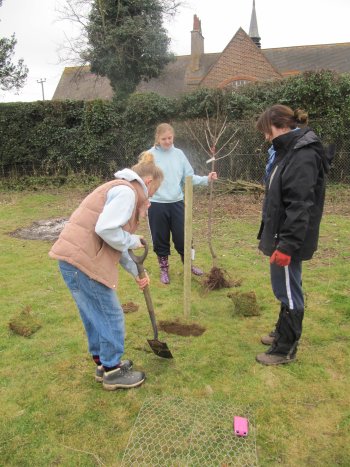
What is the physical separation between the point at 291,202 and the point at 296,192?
0.24 ft

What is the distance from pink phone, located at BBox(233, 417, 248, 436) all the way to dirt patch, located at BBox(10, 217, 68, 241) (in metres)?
5.59

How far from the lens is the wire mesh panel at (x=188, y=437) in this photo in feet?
7.39

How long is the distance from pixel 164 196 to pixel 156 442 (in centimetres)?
286

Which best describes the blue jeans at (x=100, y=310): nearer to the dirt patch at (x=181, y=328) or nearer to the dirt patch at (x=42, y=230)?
the dirt patch at (x=181, y=328)

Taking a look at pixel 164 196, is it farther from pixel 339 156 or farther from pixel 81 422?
pixel 339 156

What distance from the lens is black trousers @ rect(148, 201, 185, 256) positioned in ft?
15.6

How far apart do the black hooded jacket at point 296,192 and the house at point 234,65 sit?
21.7 meters

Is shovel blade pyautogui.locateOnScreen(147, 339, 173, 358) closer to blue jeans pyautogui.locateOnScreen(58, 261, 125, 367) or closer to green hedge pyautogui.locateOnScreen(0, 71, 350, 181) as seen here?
blue jeans pyautogui.locateOnScreen(58, 261, 125, 367)

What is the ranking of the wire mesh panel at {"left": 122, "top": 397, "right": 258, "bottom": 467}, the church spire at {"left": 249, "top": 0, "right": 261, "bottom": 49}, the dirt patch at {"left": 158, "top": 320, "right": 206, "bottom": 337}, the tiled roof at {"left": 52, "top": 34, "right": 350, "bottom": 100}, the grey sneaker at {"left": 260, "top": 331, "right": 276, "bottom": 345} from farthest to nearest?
the church spire at {"left": 249, "top": 0, "right": 261, "bottom": 49}, the tiled roof at {"left": 52, "top": 34, "right": 350, "bottom": 100}, the dirt patch at {"left": 158, "top": 320, "right": 206, "bottom": 337}, the grey sneaker at {"left": 260, "top": 331, "right": 276, "bottom": 345}, the wire mesh panel at {"left": 122, "top": 397, "right": 258, "bottom": 467}

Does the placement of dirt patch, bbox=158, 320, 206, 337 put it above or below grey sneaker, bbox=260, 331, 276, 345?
below

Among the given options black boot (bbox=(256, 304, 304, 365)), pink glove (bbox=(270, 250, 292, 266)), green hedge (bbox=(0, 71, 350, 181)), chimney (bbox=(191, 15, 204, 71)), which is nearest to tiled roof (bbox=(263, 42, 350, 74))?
chimney (bbox=(191, 15, 204, 71))

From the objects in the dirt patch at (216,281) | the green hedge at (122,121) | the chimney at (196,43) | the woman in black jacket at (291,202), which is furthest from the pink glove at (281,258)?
the chimney at (196,43)

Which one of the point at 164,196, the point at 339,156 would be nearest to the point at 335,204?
the point at 339,156

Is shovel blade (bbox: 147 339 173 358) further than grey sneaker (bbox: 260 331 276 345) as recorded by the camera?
No
